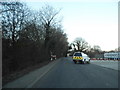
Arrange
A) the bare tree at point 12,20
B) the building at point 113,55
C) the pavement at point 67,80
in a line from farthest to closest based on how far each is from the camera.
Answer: the building at point 113,55 < the bare tree at point 12,20 < the pavement at point 67,80

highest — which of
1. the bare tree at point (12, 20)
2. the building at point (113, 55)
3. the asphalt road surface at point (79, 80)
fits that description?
the bare tree at point (12, 20)

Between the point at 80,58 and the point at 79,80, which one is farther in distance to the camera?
the point at 80,58

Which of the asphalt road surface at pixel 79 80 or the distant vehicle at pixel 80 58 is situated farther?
the distant vehicle at pixel 80 58

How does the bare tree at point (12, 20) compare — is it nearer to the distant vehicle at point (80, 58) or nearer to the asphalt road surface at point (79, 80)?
the asphalt road surface at point (79, 80)

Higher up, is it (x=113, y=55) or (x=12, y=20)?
(x=12, y=20)

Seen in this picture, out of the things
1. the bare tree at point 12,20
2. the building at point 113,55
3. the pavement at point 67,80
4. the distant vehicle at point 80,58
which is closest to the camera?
the pavement at point 67,80

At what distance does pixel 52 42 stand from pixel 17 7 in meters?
35.1

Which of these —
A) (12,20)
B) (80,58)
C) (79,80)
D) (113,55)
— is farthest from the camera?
(113,55)

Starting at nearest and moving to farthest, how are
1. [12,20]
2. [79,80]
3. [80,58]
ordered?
[79,80] < [12,20] < [80,58]

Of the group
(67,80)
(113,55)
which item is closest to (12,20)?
(67,80)

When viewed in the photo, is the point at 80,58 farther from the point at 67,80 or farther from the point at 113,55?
the point at 113,55

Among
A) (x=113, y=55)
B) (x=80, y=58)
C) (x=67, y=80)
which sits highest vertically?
(x=67, y=80)

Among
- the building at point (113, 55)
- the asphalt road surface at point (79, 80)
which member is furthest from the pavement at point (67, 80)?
the building at point (113, 55)

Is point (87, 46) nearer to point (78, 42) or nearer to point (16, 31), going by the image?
Result: point (78, 42)
